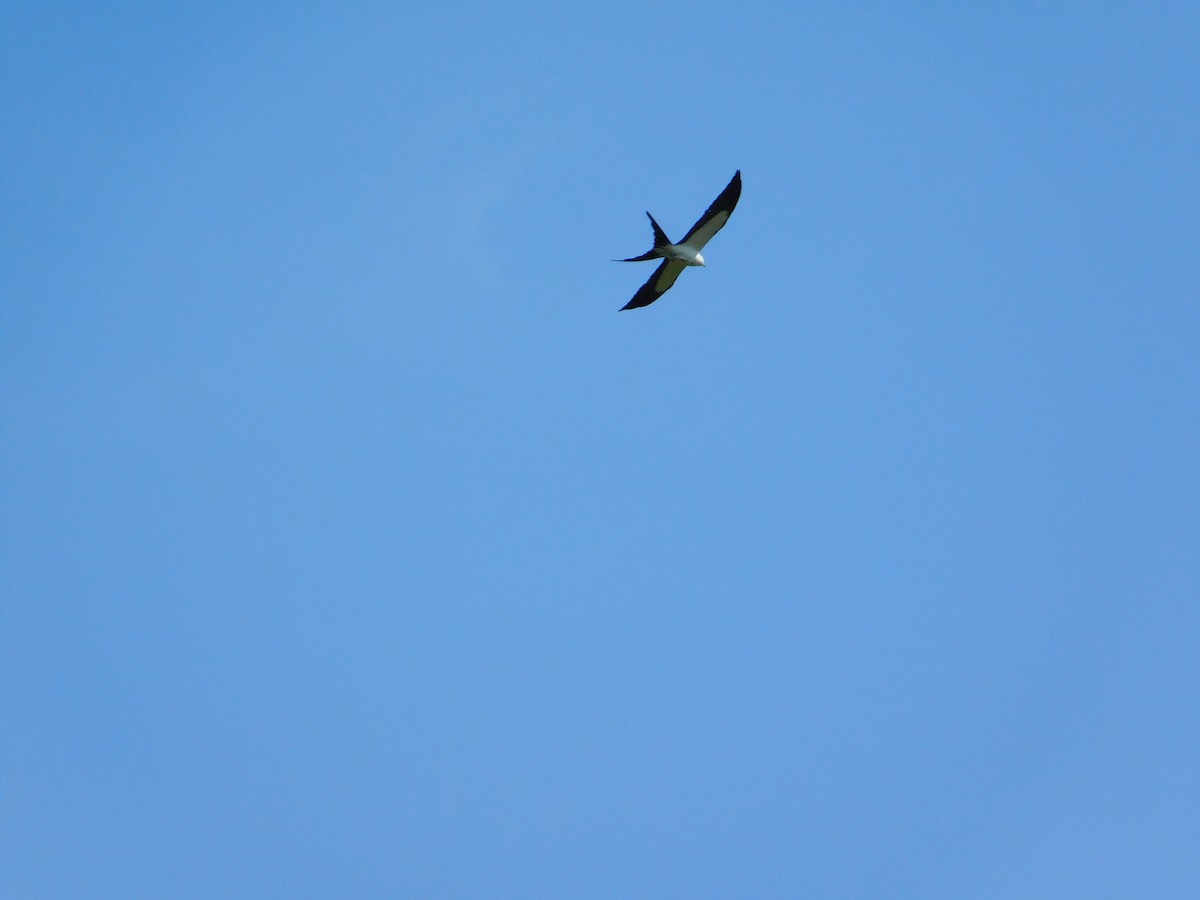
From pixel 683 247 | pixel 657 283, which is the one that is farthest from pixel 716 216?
pixel 657 283

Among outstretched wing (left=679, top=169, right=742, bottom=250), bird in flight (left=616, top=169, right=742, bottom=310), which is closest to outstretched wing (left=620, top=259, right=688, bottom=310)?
bird in flight (left=616, top=169, right=742, bottom=310)

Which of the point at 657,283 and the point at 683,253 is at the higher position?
the point at 657,283

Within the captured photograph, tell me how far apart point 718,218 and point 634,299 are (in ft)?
8.05

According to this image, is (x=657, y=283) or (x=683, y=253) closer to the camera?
(x=683, y=253)

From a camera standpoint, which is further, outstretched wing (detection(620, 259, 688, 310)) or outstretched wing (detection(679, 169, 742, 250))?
outstretched wing (detection(620, 259, 688, 310))

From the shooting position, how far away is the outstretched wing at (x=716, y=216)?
2439 cm

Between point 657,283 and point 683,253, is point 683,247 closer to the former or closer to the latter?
point 683,253

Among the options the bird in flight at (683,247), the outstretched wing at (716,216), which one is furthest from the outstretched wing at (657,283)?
the outstretched wing at (716,216)

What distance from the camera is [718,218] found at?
82.4 feet

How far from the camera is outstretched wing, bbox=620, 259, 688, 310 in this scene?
25781 mm

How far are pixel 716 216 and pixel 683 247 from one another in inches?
37.1

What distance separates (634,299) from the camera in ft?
84.3

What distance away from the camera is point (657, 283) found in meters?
26.2

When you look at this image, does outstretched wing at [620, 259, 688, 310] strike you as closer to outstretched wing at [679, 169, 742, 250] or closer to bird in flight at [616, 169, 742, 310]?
bird in flight at [616, 169, 742, 310]
